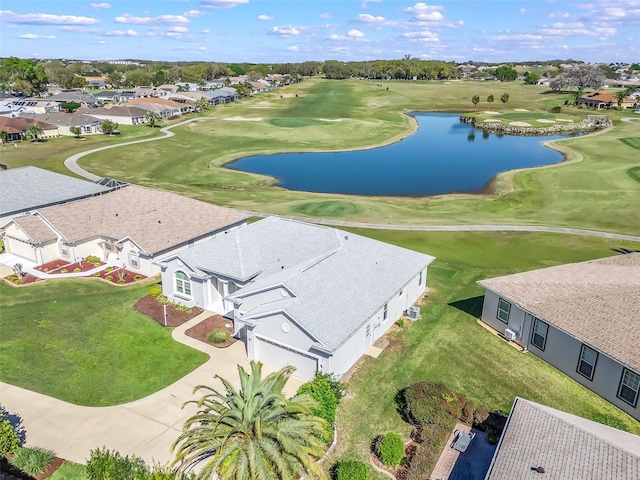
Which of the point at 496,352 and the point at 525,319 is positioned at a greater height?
the point at 525,319

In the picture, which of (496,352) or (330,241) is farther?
(330,241)

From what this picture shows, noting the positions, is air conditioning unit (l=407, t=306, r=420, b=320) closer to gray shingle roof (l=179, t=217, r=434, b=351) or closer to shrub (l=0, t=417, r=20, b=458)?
gray shingle roof (l=179, t=217, r=434, b=351)

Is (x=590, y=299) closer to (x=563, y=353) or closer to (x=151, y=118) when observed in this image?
(x=563, y=353)

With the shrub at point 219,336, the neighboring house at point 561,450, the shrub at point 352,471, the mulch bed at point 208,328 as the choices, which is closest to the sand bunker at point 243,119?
the mulch bed at point 208,328

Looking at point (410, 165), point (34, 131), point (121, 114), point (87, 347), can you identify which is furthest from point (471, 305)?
point (121, 114)

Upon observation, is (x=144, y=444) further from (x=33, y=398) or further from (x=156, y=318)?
(x=156, y=318)

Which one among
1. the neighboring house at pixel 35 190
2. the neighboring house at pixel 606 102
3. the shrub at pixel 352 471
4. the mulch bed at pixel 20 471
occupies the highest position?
the neighboring house at pixel 606 102

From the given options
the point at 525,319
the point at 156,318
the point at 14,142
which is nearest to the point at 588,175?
the point at 525,319

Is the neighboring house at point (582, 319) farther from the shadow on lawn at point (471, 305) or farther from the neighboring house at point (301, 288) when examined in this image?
the neighboring house at point (301, 288)
